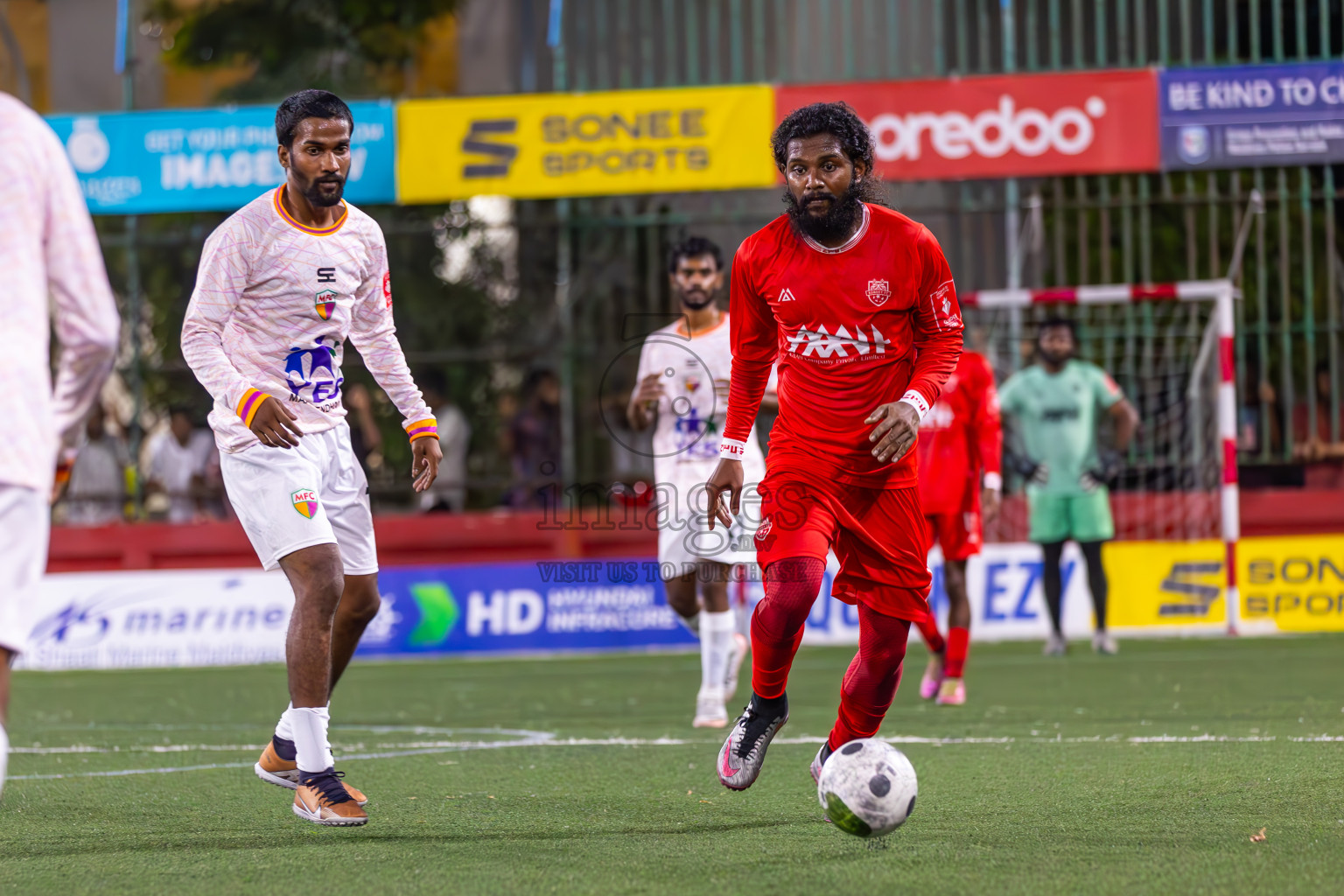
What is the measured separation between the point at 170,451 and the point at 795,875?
41.0 ft

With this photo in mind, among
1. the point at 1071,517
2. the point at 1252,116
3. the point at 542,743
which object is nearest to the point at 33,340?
the point at 542,743

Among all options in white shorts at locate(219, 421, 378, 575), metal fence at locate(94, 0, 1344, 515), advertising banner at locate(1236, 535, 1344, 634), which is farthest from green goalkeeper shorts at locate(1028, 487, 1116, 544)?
white shorts at locate(219, 421, 378, 575)

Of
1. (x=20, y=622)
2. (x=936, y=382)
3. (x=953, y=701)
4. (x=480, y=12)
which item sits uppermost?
(x=480, y=12)

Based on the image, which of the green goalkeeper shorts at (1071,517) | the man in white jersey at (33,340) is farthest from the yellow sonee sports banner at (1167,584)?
the man in white jersey at (33,340)

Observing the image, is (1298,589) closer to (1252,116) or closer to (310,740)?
(1252,116)

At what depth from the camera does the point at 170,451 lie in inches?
621

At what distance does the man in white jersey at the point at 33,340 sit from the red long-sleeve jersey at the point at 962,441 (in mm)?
6243

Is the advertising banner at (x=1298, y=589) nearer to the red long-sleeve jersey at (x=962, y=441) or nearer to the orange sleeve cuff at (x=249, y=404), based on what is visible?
the red long-sleeve jersey at (x=962, y=441)

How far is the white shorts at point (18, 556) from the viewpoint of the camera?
3611 mm

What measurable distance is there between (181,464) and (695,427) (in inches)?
336

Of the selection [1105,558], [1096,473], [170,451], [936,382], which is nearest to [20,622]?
[936,382]

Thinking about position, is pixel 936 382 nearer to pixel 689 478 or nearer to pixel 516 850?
pixel 516 850

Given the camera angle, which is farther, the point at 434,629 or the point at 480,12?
the point at 480,12

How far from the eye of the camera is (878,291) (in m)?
5.20
